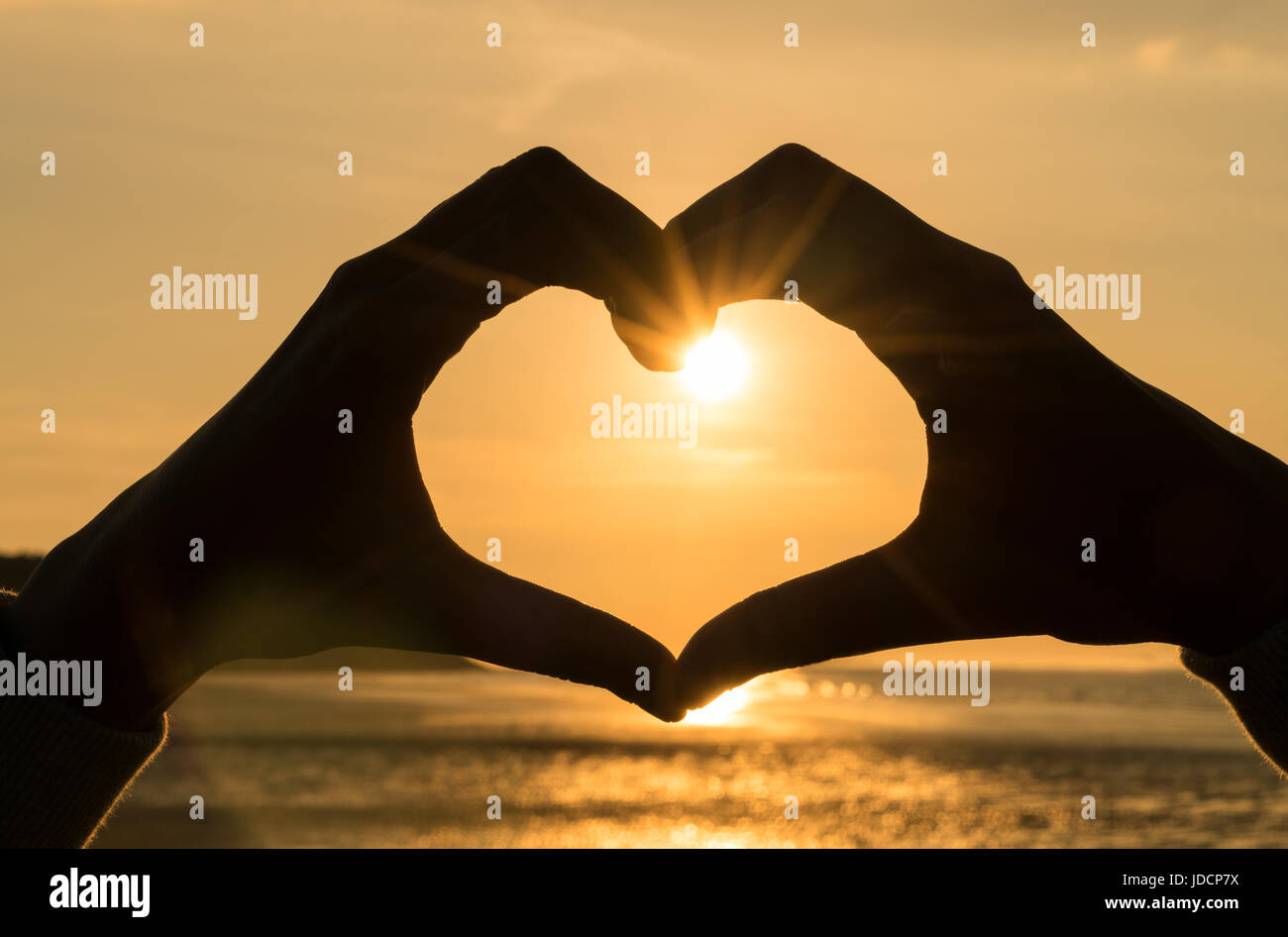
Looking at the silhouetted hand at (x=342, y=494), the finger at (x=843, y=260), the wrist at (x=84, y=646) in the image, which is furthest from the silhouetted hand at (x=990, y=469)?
the wrist at (x=84, y=646)

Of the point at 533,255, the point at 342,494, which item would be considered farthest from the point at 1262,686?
the point at 342,494

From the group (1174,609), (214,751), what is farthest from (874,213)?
(214,751)

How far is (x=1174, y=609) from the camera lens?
260 centimetres

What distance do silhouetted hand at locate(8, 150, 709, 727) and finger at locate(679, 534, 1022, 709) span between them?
11 cm

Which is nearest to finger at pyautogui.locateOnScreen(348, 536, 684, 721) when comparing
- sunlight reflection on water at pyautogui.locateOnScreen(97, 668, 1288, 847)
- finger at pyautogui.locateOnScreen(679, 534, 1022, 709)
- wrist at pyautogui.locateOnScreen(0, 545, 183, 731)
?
finger at pyautogui.locateOnScreen(679, 534, 1022, 709)

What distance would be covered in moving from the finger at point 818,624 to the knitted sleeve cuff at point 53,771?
1.39 meters

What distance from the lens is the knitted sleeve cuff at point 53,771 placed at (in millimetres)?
2301

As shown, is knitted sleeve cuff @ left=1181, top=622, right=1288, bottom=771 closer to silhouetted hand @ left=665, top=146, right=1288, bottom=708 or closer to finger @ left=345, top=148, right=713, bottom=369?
silhouetted hand @ left=665, top=146, right=1288, bottom=708

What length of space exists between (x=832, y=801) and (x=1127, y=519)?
39.1 m

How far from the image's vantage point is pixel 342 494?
256 cm

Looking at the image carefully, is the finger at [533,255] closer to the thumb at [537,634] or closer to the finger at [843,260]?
the finger at [843,260]

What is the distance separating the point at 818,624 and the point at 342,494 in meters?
1.25
